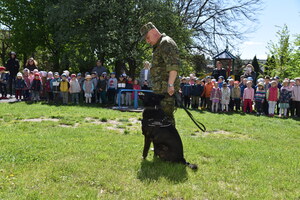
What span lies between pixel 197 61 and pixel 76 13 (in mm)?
14470

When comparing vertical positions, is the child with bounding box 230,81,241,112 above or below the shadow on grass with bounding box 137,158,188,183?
above

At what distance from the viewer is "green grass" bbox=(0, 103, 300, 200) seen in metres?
3.49

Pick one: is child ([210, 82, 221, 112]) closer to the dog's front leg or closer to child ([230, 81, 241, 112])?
child ([230, 81, 241, 112])

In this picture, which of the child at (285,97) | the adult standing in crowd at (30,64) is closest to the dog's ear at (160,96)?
the child at (285,97)

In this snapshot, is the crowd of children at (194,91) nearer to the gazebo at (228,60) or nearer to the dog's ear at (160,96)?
the gazebo at (228,60)

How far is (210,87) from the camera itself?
46.0 feet

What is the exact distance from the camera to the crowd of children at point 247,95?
42.8 feet

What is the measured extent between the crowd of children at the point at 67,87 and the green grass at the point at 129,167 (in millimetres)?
6790

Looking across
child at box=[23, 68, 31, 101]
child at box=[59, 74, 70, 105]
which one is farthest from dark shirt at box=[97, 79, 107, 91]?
child at box=[23, 68, 31, 101]

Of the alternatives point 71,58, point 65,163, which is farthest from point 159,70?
point 71,58

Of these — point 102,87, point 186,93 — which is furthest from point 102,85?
point 186,93

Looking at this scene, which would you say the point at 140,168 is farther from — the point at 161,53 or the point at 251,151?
the point at 251,151

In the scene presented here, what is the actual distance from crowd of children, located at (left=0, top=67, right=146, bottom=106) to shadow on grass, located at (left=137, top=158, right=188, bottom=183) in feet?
31.3

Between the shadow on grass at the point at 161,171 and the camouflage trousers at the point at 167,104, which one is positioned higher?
the camouflage trousers at the point at 167,104
